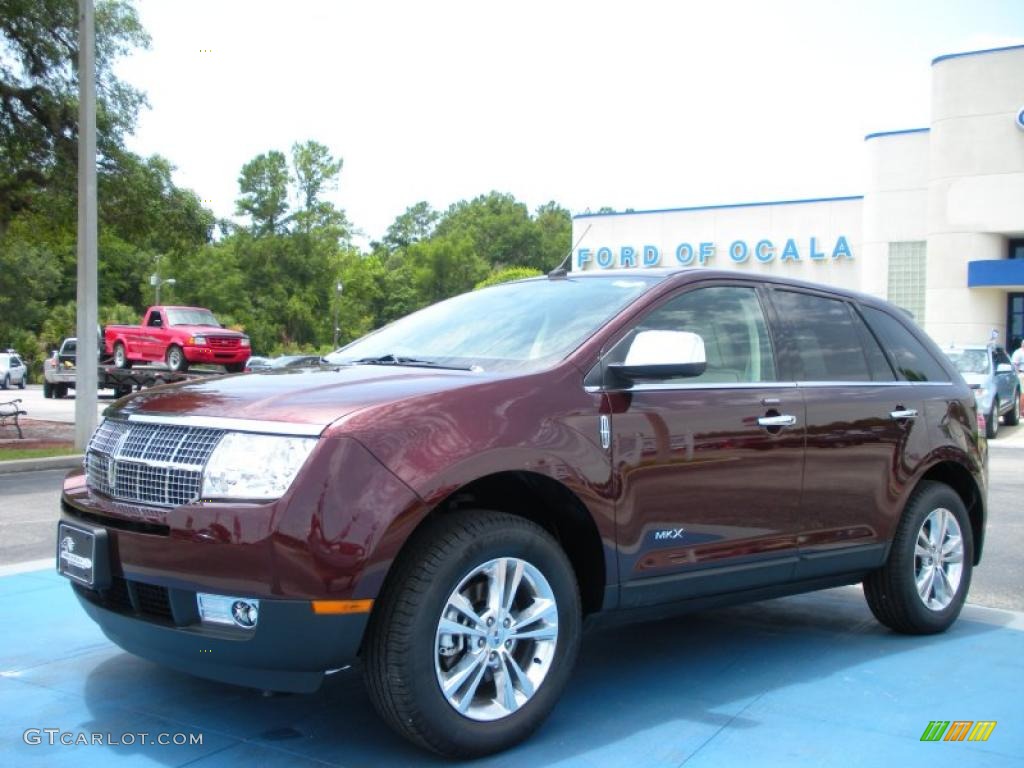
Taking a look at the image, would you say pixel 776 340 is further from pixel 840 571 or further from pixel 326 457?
pixel 326 457

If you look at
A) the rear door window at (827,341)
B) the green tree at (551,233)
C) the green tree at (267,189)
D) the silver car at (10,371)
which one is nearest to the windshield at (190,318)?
the silver car at (10,371)

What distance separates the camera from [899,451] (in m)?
5.21

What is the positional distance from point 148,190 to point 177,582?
15.6 meters

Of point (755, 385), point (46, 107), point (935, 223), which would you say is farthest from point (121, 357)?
point (755, 385)

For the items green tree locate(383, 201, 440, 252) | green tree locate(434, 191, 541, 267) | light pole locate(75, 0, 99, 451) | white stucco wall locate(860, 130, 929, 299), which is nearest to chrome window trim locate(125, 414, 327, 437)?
light pole locate(75, 0, 99, 451)

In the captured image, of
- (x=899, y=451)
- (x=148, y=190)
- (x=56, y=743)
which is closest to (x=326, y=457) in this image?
(x=56, y=743)

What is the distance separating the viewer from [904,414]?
5.27 meters

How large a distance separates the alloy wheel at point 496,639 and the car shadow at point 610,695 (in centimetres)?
23

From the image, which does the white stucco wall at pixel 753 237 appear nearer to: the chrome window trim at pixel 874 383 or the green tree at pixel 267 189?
the green tree at pixel 267 189

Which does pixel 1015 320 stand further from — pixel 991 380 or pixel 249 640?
pixel 249 640

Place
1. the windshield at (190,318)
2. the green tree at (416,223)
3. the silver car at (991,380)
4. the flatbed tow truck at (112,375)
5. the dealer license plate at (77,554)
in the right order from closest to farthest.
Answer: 1. the dealer license plate at (77,554)
2. the silver car at (991,380)
3. the flatbed tow truck at (112,375)
4. the windshield at (190,318)
5. the green tree at (416,223)

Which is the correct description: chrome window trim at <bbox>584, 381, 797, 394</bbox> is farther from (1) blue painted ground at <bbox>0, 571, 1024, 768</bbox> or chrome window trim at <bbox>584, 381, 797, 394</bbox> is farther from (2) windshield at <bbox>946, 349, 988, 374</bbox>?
(2) windshield at <bbox>946, 349, 988, 374</bbox>

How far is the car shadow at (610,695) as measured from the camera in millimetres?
3781

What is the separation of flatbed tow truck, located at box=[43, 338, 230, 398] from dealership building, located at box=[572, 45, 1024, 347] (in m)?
12.3
